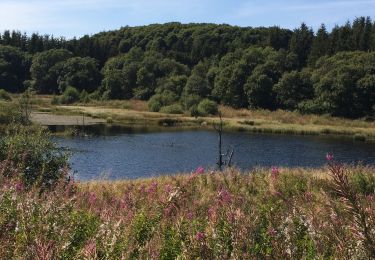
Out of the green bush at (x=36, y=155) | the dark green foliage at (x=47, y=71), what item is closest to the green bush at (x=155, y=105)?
the dark green foliage at (x=47, y=71)

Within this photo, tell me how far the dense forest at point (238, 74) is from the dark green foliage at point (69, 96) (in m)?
1.33

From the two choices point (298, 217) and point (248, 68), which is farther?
point (248, 68)

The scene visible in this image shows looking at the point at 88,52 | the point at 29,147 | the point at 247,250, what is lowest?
the point at 29,147

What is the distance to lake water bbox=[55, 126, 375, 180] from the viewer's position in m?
42.6

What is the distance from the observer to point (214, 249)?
4746 millimetres

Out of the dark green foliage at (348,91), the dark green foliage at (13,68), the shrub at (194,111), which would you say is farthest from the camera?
the dark green foliage at (13,68)

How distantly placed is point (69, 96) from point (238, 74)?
54007 millimetres

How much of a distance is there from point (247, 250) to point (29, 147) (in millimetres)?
14928

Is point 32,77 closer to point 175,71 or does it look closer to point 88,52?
point 88,52

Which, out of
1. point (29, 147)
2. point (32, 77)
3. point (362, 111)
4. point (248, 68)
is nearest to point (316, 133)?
point (362, 111)

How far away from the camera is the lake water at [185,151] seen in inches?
1676

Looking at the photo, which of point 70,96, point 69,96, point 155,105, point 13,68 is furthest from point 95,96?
point 13,68

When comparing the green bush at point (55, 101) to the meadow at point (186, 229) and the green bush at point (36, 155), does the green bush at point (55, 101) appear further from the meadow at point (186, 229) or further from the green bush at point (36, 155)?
the meadow at point (186, 229)

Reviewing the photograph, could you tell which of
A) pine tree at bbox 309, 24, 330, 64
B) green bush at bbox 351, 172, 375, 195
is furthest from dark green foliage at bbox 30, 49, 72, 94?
green bush at bbox 351, 172, 375, 195
